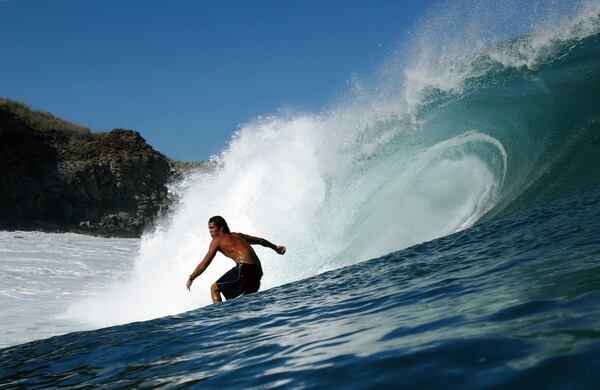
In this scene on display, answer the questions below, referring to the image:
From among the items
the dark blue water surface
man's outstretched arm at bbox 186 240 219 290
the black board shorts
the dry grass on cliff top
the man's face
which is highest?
the dry grass on cliff top

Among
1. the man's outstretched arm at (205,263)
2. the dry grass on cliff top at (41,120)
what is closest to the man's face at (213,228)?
the man's outstretched arm at (205,263)

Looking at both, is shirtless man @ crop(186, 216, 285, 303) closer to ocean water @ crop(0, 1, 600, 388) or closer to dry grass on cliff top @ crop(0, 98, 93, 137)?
ocean water @ crop(0, 1, 600, 388)

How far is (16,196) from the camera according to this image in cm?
3059

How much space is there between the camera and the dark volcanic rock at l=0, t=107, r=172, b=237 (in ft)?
102

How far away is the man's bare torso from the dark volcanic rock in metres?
24.2

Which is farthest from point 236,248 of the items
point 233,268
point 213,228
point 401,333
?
point 401,333

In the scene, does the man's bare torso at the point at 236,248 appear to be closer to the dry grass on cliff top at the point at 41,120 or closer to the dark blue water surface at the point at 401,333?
the dark blue water surface at the point at 401,333

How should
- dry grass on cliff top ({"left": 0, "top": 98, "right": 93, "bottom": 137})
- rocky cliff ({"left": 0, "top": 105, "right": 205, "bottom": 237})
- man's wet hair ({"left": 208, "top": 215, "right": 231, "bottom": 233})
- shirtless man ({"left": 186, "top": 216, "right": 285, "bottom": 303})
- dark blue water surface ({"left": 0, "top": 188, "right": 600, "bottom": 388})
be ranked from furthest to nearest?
dry grass on cliff top ({"left": 0, "top": 98, "right": 93, "bottom": 137})
rocky cliff ({"left": 0, "top": 105, "right": 205, "bottom": 237})
man's wet hair ({"left": 208, "top": 215, "right": 231, "bottom": 233})
shirtless man ({"left": 186, "top": 216, "right": 285, "bottom": 303})
dark blue water surface ({"left": 0, "top": 188, "right": 600, "bottom": 388})

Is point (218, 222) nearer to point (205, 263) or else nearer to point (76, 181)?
point (205, 263)

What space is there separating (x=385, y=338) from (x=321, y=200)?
816cm

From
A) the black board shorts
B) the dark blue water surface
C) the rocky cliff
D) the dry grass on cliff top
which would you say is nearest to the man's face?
the black board shorts

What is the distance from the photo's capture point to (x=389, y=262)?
21.9ft

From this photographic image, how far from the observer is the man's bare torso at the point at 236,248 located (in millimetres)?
7840

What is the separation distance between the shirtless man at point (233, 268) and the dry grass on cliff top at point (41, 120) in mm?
31374
